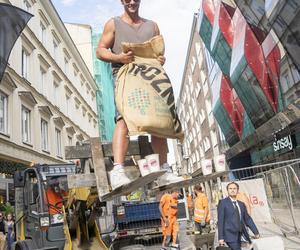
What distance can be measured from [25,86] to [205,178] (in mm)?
Result: 18359

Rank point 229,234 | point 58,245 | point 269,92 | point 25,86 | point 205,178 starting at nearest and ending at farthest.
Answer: point 205,178
point 229,234
point 58,245
point 269,92
point 25,86

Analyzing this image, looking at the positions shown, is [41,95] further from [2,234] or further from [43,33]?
[2,234]

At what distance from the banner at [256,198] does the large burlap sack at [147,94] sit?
8.49 metres

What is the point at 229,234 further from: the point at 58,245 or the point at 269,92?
the point at 269,92

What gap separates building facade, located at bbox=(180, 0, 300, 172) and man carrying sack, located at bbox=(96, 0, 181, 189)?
10916mm

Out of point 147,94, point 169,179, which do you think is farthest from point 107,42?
point 169,179

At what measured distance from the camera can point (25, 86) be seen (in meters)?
20.6

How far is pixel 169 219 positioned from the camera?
1130cm

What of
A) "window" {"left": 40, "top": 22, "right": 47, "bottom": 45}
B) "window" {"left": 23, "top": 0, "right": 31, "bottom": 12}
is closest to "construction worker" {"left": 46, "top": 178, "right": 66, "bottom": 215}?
"window" {"left": 23, "top": 0, "right": 31, "bottom": 12}

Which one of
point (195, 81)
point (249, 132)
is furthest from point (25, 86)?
point (195, 81)

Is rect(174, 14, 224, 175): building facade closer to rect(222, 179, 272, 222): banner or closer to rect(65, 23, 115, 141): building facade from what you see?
rect(65, 23, 115, 141): building facade

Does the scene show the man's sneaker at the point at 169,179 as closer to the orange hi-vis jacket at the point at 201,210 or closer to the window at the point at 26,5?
the orange hi-vis jacket at the point at 201,210

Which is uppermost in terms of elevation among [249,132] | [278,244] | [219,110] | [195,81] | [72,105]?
[195,81]

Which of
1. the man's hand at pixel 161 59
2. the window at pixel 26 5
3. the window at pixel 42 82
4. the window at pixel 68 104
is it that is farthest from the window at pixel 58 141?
the man's hand at pixel 161 59
